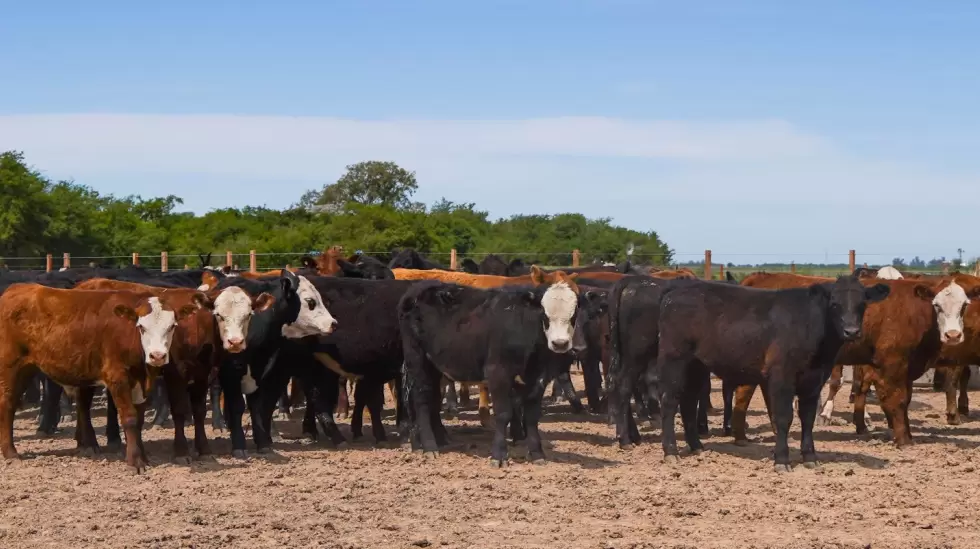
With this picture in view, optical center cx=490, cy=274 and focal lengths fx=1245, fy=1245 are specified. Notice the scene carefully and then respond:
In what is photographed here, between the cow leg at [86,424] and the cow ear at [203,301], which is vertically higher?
the cow ear at [203,301]

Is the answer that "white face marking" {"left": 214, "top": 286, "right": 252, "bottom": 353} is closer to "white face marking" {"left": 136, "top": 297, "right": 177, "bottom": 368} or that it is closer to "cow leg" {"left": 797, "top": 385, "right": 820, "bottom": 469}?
"white face marking" {"left": 136, "top": 297, "right": 177, "bottom": 368}

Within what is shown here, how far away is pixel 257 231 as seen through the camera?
49500 mm

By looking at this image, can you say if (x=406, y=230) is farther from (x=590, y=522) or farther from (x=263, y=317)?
(x=590, y=522)

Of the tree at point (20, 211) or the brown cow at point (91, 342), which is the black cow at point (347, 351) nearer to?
the brown cow at point (91, 342)

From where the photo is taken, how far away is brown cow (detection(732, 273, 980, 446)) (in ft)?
38.8

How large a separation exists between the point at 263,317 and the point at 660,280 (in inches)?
143

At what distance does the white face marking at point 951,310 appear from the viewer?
11742 mm

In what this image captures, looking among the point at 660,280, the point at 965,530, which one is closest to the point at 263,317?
the point at 660,280

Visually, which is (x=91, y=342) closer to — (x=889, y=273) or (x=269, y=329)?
(x=269, y=329)

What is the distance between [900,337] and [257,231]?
39.9m

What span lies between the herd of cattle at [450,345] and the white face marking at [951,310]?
0.07 feet

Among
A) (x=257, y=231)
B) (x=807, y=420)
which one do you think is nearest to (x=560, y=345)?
(x=807, y=420)

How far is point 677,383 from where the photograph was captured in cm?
1080

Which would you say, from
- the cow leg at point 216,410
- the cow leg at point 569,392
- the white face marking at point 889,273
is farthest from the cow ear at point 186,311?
the white face marking at point 889,273
